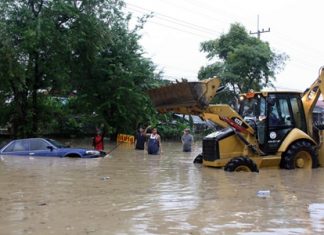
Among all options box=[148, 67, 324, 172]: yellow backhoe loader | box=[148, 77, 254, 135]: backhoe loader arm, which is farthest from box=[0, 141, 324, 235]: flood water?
box=[148, 77, 254, 135]: backhoe loader arm

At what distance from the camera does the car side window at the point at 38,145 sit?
19942mm

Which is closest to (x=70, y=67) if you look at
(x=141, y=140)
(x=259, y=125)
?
(x=141, y=140)

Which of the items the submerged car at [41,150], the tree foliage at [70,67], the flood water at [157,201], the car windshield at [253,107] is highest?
the tree foliage at [70,67]

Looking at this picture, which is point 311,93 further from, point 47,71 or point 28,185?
point 47,71

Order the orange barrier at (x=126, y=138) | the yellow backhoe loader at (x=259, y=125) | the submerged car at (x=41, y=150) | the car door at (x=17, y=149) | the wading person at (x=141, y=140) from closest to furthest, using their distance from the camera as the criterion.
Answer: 1. the yellow backhoe loader at (x=259, y=125)
2. the submerged car at (x=41, y=150)
3. the car door at (x=17, y=149)
4. the wading person at (x=141, y=140)
5. the orange barrier at (x=126, y=138)

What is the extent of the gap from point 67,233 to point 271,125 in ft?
33.6

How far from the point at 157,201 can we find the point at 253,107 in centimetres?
745

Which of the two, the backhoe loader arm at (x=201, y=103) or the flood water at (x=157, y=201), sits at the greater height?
the backhoe loader arm at (x=201, y=103)

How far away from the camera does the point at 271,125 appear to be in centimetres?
1628

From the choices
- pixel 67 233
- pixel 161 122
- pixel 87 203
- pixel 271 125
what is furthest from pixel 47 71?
pixel 67 233

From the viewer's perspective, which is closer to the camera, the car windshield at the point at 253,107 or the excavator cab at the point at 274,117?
the excavator cab at the point at 274,117

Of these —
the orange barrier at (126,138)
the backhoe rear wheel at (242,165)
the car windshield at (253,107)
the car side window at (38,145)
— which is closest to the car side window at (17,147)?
the car side window at (38,145)

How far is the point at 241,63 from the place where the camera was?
142ft

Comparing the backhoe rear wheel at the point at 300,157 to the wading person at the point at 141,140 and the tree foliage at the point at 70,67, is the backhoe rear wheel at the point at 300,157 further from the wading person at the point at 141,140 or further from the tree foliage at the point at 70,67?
the tree foliage at the point at 70,67
